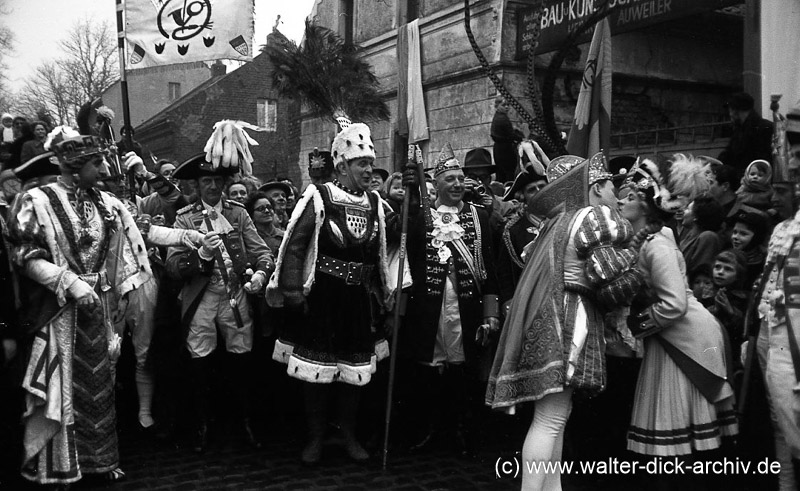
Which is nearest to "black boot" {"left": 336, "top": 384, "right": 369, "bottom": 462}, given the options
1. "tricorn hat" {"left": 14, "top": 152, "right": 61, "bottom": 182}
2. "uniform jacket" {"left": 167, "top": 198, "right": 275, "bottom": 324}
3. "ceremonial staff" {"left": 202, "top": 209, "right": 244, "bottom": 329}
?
"ceremonial staff" {"left": 202, "top": 209, "right": 244, "bottom": 329}

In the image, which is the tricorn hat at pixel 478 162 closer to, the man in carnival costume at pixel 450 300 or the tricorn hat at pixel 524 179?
the tricorn hat at pixel 524 179

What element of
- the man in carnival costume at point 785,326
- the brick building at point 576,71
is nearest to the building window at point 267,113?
the brick building at point 576,71

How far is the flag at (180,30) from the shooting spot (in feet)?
24.9

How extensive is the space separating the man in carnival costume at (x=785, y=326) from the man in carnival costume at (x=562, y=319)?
Answer: 0.69 m

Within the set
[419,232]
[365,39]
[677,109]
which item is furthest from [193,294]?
[365,39]

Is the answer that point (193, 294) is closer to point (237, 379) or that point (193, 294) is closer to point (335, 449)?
point (237, 379)

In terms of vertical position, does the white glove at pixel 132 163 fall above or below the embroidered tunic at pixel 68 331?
above

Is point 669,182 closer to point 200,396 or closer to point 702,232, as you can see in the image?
point 702,232

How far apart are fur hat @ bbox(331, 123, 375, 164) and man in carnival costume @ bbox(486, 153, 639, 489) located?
1639 mm

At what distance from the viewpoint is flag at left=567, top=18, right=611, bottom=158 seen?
6.34m

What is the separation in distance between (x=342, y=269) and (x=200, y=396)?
143 cm

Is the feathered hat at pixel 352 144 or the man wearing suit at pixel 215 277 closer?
the feathered hat at pixel 352 144

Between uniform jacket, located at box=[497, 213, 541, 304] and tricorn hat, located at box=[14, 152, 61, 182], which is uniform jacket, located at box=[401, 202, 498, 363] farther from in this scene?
tricorn hat, located at box=[14, 152, 61, 182]

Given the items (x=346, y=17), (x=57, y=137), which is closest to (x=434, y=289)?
(x=57, y=137)
